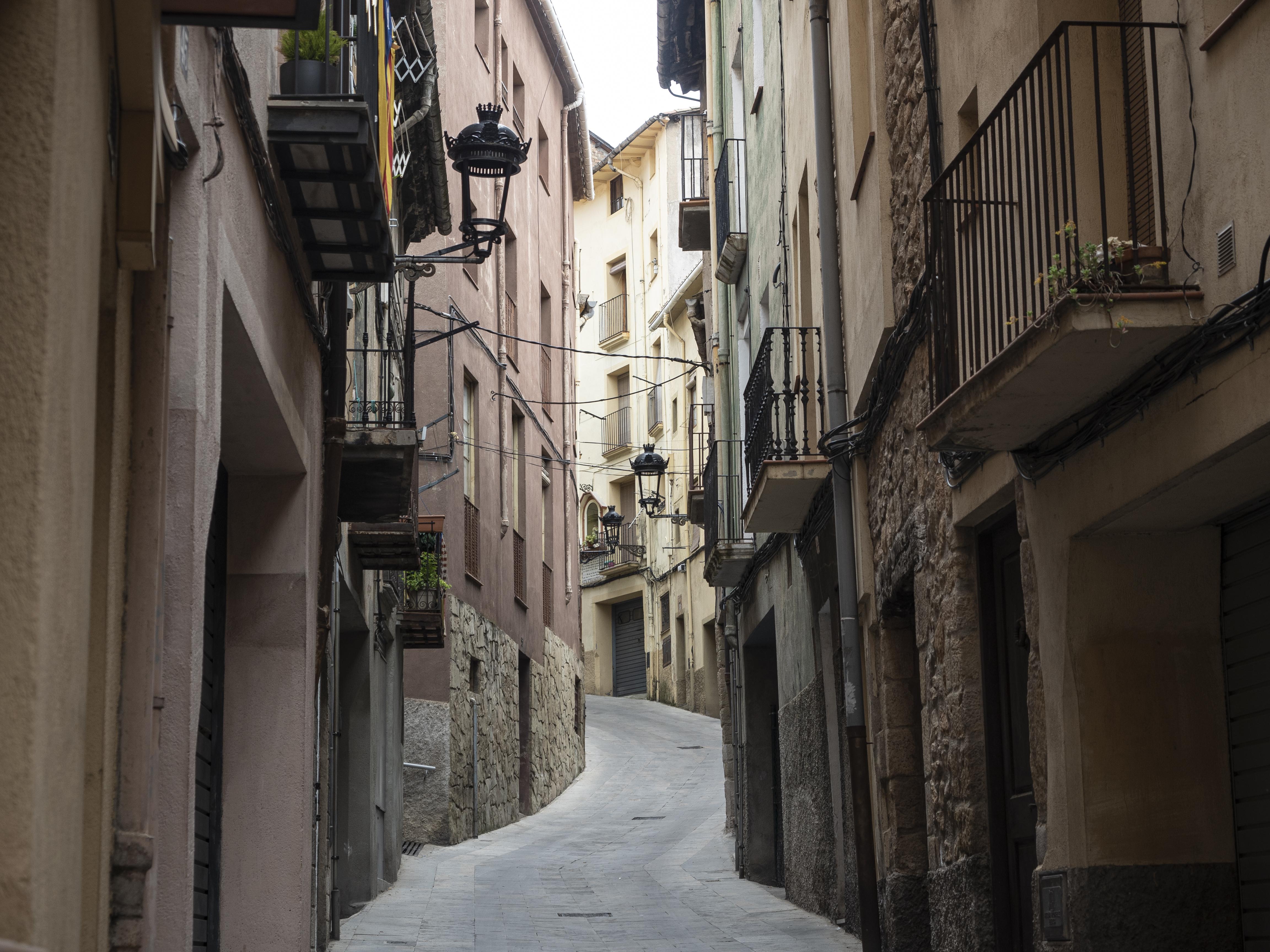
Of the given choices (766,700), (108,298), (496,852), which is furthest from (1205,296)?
(496,852)

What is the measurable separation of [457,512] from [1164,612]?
15.6 m

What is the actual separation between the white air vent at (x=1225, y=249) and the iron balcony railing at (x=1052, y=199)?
12.7 inches

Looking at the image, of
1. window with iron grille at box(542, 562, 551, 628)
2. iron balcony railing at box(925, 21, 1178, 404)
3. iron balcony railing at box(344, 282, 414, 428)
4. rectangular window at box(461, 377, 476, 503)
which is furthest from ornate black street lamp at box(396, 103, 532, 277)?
window with iron grille at box(542, 562, 551, 628)

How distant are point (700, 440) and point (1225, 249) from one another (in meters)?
24.2

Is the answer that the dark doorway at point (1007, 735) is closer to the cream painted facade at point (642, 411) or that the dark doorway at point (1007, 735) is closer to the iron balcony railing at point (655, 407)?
the cream painted facade at point (642, 411)

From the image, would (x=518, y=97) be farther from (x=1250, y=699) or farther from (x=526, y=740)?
(x=1250, y=699)

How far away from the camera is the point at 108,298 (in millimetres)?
4570

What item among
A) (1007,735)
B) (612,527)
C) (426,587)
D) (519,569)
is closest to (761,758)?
(426,587)

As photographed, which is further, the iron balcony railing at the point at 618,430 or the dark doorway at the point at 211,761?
the iron balcony railing at the point at 618,430

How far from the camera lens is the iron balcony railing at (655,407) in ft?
138

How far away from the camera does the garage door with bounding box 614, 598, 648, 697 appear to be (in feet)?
146

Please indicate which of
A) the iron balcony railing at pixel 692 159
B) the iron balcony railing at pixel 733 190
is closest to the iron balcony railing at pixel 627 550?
the iron balcony railing at pixel 692 159

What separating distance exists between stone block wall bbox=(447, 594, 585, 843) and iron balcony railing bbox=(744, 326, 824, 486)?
7.74 metres

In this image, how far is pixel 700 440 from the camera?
29.6 m
